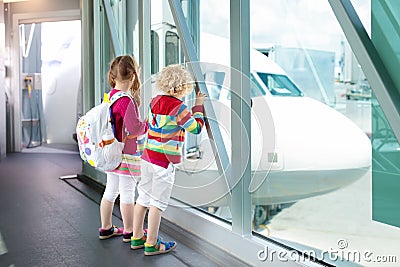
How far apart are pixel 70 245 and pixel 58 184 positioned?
95.8 inches

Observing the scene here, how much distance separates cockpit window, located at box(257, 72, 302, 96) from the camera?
251 centimetres

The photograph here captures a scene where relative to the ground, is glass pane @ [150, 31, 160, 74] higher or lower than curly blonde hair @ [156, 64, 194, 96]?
higher

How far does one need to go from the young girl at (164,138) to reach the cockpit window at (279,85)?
0.45 m

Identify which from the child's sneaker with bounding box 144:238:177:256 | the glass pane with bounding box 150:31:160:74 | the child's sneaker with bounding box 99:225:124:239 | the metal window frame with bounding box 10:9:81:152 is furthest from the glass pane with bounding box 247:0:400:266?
the metal window frame with bounding box 10:9:81:152

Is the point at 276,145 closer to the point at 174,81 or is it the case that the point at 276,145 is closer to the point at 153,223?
the point at 174,81

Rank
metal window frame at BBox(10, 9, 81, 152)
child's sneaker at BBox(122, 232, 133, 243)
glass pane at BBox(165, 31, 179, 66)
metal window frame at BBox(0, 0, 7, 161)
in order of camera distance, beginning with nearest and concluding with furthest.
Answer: child's sneaker at BBox(122, 232, 133, 243) → glass pane at BBox(165, 31, 179, 66) → metal window frame at BBox(0, 0, 7, 161) → metal window frame at BBox(10, 9, 81, 152)

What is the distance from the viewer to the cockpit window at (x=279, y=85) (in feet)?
8.23

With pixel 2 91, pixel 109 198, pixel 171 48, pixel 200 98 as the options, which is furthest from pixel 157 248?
pixel 2 91

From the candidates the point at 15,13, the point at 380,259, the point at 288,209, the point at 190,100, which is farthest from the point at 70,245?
the point at 15,13

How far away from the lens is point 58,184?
5.42 m

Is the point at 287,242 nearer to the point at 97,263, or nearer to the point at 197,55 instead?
the point at 97,263

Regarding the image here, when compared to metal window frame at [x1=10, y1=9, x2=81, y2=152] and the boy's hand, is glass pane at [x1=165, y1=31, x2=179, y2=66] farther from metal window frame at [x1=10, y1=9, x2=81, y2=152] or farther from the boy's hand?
metal window frame at [x1=10, y1=9, x2=81, y2=152]

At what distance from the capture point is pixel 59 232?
11.1 feet

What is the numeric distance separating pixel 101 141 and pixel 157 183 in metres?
0.45
